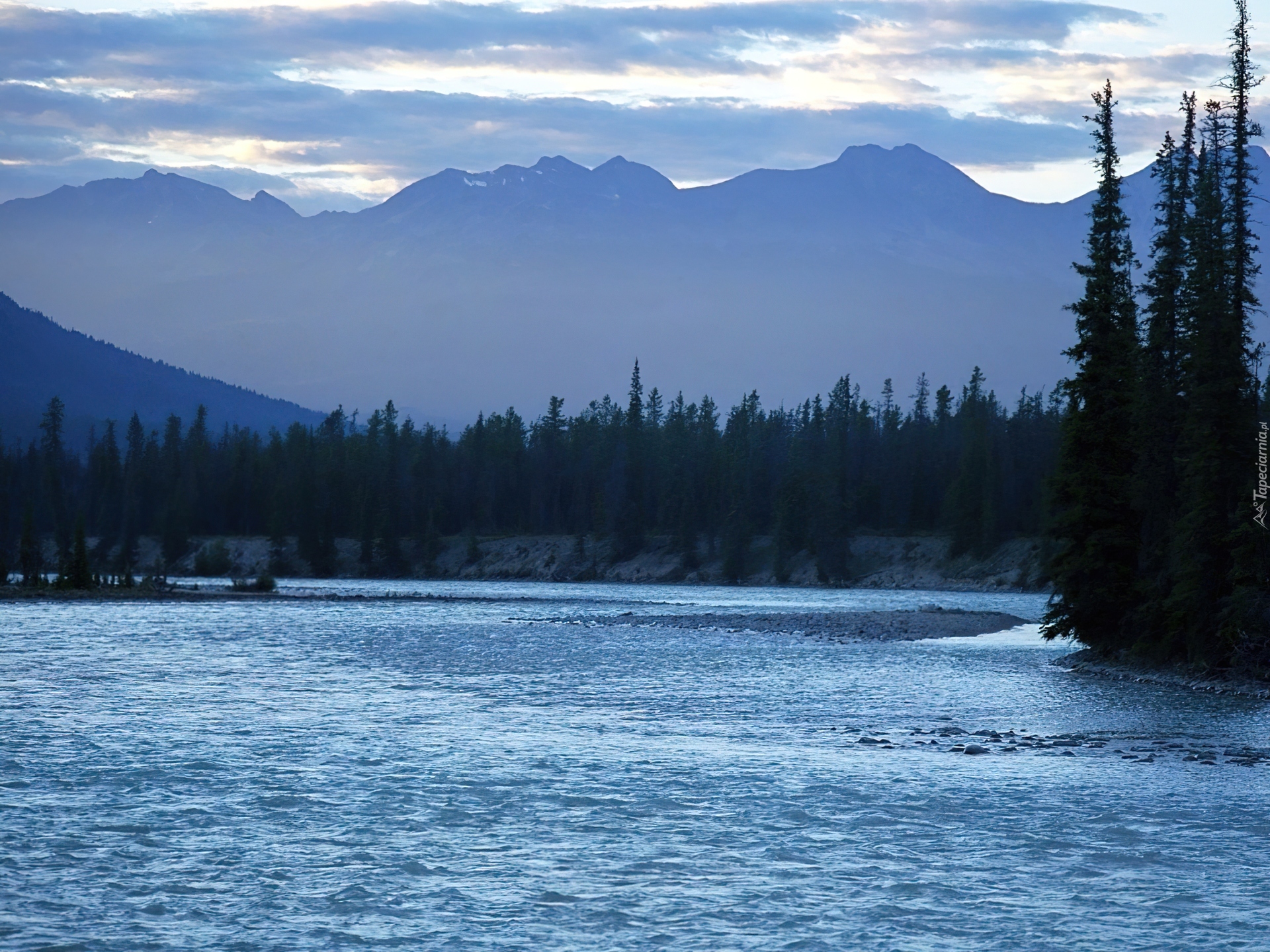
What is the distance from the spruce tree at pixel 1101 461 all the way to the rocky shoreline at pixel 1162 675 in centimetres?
106

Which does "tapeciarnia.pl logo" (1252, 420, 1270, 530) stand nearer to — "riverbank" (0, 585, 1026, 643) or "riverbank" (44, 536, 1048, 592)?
"riverbank" (0, 585, 1026, 643)

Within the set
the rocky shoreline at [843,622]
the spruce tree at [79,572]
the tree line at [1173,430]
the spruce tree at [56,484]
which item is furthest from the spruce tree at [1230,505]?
the spruce tree at [56,484]

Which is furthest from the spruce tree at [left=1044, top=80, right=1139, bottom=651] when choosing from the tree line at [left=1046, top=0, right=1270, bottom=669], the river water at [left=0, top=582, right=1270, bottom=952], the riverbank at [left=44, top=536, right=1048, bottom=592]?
the riverbank at [left=44, top=536, right=1048, bottom=592]

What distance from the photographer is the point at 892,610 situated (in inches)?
3356

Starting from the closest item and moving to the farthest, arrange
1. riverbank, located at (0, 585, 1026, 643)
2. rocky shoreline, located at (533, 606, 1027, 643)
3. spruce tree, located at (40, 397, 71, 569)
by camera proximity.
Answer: rocky shoreline, located at (533, 606, 1027, 643)
riverbank, located at (0, 585, 1026, 643)
spruce tree, located at (40, 397, 71, 569)

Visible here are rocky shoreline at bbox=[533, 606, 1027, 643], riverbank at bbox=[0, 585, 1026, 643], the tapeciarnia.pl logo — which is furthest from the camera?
riverbank at bbox=[0, 585, 1026, 643]

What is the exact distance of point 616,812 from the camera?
22109 mm

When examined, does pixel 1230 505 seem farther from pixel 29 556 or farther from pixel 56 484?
pixel 56 484

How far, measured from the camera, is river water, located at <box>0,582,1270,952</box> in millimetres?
15906

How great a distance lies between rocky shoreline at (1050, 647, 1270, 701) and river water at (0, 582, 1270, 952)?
3.05 feet

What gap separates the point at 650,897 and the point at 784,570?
138 metres

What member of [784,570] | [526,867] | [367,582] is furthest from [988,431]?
[526,867]

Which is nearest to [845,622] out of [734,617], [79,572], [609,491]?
[734,617]

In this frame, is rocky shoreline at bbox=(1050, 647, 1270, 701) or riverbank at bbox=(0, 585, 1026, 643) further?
riverbank at bbox=(0, 585, 1026, 643)
